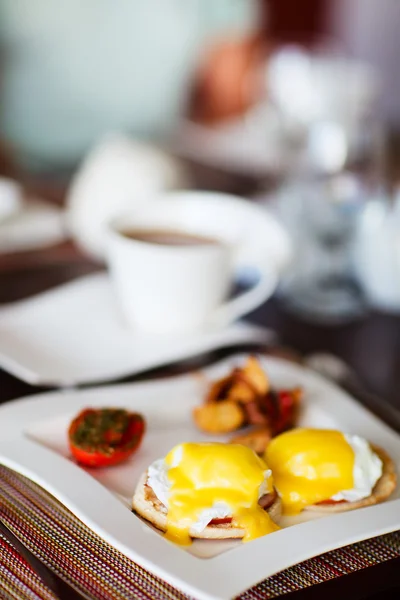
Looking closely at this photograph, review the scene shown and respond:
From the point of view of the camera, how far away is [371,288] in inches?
39.8

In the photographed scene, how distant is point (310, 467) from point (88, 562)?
18 cm

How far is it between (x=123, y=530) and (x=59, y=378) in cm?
27

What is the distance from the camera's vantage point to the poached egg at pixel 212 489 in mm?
505

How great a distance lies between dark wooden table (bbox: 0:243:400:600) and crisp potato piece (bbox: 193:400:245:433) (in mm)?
146

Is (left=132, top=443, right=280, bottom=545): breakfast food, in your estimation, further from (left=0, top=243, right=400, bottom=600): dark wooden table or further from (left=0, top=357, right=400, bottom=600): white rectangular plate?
(left=0, top=243, right=400, bottom=600): dark wooden table

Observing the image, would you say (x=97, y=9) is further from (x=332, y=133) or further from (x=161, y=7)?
(x=332, y=133)

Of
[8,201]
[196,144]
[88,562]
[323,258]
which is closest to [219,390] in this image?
[88,562]

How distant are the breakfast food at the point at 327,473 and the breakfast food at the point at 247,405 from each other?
8cm

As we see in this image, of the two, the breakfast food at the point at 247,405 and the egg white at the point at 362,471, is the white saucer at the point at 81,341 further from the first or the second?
the egg white at the point at 362,471

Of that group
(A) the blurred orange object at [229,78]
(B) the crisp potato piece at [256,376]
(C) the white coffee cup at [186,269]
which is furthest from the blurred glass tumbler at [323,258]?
(A) the blurred orange object at [229,78]

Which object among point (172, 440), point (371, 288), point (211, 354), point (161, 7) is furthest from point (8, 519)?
point (161, 7)

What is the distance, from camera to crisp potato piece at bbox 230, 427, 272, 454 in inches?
24.3

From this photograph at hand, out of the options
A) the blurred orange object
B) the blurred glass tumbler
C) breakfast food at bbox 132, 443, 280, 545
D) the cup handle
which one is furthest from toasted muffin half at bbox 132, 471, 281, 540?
the blurred orange object

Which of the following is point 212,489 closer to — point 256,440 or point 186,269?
point 256,440
